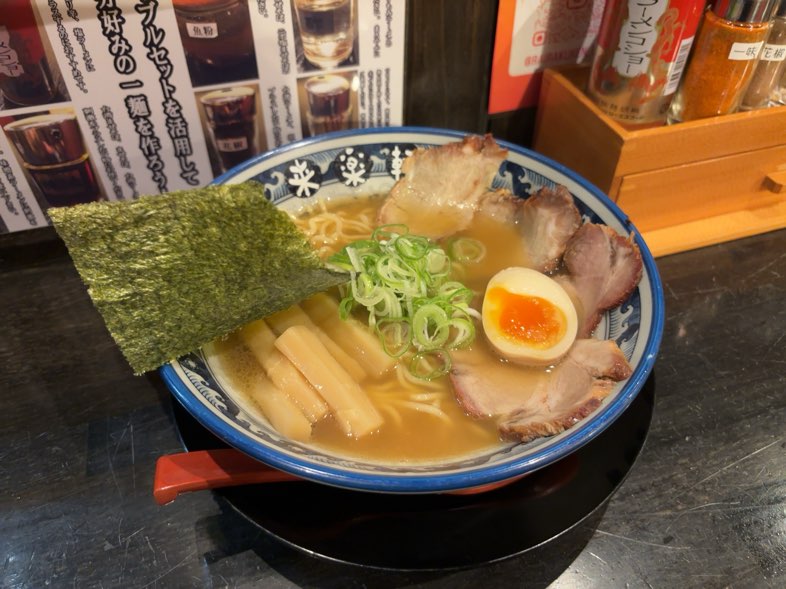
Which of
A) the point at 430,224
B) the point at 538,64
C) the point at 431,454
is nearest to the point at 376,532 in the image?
the point at 431,454

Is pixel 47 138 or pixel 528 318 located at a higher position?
pixel 47 138

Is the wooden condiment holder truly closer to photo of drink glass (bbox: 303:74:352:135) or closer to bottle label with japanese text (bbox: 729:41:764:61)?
bottle label with japanese text (bbox: 729:41:764:61)

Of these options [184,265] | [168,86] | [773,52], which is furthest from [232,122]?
[773,52]

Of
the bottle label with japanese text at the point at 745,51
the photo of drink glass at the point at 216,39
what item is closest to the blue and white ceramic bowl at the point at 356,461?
the photo of drink glass at the point at 216,39

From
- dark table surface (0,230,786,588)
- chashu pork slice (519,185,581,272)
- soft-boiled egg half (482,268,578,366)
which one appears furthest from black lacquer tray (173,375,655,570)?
chashu pork slice (519,185,581,272)

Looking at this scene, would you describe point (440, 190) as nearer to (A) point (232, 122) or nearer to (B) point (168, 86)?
(A) point (232, 122)

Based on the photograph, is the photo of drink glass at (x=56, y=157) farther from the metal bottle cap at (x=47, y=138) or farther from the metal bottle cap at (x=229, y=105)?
the metal bottle cap at (x=229, y=105)

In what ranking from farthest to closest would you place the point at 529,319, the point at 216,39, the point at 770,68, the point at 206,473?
1. the point at 770,68
2. the point at 216,39
3. the point at 529,319
4. the point at 206,473
